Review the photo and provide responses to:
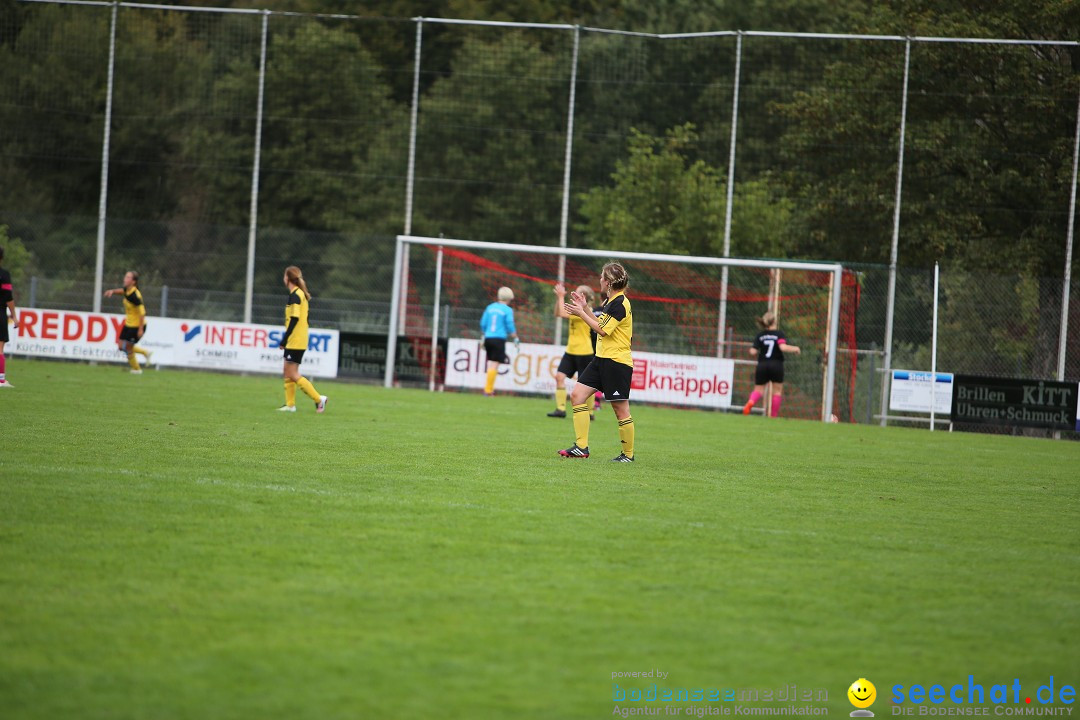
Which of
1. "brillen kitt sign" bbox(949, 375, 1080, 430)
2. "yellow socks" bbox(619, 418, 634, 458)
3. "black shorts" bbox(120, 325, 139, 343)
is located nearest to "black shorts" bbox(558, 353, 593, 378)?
"yellow socks" bbox(619, 418, 634, 458)

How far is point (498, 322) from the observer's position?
21969 mm

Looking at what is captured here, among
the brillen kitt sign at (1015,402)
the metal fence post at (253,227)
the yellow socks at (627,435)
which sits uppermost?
the metal fence post at (253,227)

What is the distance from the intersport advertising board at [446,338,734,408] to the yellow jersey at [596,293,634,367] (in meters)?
12.2

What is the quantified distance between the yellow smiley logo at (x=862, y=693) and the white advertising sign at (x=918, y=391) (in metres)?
19.2

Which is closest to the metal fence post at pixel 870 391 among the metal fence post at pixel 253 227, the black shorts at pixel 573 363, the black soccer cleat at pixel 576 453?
the black shorts at pixel 573 363

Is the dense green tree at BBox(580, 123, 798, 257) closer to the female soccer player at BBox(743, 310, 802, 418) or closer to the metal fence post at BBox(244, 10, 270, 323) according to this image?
the female soccer player at BBox(743, 310, 802, 418)

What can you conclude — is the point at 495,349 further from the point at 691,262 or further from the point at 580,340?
the point at 691,262

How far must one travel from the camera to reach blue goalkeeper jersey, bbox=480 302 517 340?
71.5 feet

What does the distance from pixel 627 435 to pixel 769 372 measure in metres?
10.8

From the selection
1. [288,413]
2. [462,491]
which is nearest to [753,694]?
[462,491]

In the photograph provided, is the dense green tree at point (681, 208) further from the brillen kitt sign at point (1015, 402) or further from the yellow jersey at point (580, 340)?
the yellow jersey at point (580, 340)

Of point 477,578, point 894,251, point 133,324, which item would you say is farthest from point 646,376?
point 477,578

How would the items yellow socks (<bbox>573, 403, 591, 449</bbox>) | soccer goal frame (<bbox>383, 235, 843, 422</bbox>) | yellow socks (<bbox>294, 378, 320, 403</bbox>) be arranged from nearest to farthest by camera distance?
yellow socks (<bbox>573, 403, 591, 449</bbox>) → yellow socks (<bbox>294, 378, 320, 403</bbox>) → soccer goal frame (<bbox>383, 235, 843, 422</bbox>)

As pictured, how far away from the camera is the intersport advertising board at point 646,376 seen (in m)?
24.0
